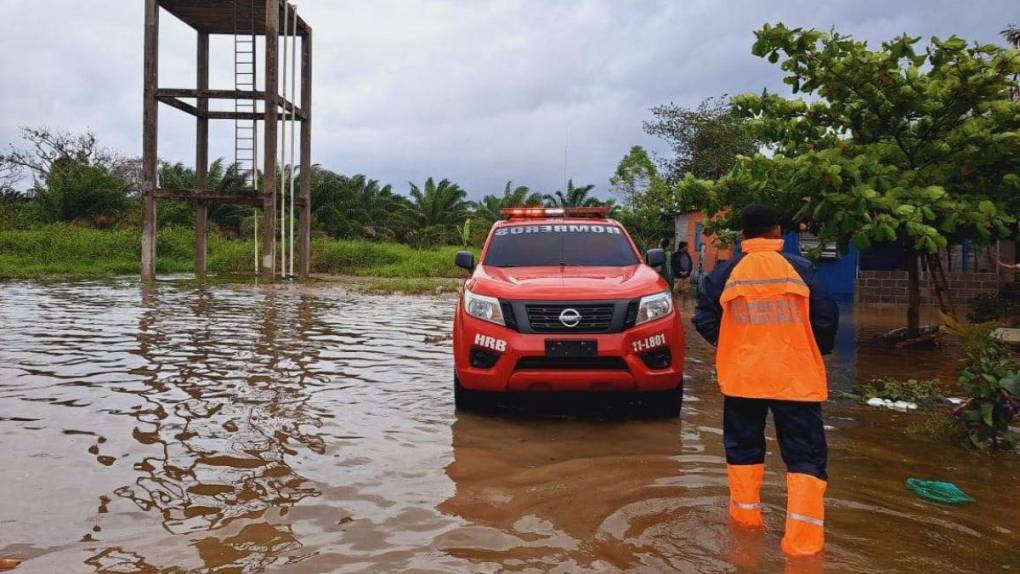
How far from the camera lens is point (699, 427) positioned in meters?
6.07

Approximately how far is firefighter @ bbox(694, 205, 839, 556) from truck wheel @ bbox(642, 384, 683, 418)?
218cm

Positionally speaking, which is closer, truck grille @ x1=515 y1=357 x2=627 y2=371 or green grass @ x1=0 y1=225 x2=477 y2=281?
truck grille @ x1=515 y1=357 x2=627 y2=371

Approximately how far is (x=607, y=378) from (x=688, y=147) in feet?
118

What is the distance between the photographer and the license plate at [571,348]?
18.7 ft

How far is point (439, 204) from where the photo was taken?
1507 inches

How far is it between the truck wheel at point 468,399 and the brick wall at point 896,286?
17770mm

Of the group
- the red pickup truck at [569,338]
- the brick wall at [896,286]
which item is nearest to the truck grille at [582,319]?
the red pickup truck at [569,338]

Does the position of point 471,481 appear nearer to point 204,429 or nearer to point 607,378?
point 607,378

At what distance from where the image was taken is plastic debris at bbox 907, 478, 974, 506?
4.26 m

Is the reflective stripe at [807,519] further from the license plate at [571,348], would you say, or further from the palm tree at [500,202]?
the palm tree at [500,202]

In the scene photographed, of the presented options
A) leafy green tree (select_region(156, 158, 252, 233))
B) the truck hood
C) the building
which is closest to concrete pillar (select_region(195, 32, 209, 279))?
leafy green tree (select_region(156, 158, 252, 233))

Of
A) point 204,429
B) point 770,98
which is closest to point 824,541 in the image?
point 204,429

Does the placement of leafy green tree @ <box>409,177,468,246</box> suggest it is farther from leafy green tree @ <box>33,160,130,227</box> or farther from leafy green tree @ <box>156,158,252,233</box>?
leafy green tree @ <box>33,160,130,227</box>

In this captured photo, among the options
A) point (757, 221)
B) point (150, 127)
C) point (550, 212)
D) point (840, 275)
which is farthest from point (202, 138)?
point (757, 221)
